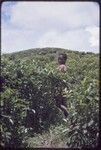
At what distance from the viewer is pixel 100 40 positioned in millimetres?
3639

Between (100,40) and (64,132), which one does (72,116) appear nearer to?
(64,132)

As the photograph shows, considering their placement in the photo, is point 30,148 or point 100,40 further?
point 30,148

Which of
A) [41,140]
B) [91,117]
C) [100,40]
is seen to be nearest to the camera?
[100,40]

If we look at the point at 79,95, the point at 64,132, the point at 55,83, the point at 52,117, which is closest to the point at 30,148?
the point at 64,132

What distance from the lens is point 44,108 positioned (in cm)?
757

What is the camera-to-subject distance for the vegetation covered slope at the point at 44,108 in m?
4.97

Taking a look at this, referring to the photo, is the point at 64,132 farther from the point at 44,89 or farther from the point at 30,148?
the point at 44,89

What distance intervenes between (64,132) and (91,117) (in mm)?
709

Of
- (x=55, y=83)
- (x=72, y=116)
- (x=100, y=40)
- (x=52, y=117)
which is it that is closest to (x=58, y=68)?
(x=55, y=83)

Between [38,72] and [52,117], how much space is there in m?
0.85

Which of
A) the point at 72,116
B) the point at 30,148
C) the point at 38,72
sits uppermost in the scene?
the point at 38,72

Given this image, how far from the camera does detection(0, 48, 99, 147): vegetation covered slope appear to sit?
16.3 feet

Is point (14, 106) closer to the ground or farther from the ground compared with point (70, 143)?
farther from the ground

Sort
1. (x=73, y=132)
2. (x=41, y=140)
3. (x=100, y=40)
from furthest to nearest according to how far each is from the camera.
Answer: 1. (x=41, y=140)
2. (x=73, y=132)
3. (x=100, y=40)
